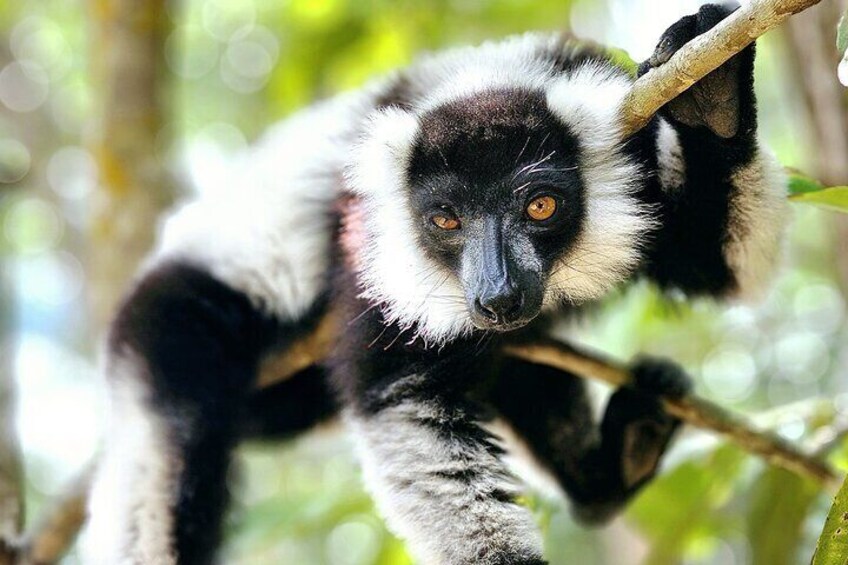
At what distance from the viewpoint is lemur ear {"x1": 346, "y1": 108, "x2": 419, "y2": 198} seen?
11.9 ft

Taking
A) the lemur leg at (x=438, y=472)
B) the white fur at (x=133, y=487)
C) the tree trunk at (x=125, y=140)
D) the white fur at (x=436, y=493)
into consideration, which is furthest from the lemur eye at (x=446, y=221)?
the tree trunk at (x=125, y=140)

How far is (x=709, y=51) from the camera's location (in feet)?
8.65

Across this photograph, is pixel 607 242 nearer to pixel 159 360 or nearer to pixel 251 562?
pixel 159 360

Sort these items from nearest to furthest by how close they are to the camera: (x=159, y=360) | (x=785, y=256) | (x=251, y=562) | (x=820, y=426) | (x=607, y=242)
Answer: (x=607, y=242), (x=785, y=256), (x=820, y=426), (x=159, y=360), (x=251, y=562)

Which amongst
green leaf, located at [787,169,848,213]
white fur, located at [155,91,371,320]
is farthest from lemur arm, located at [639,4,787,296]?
white fur, located at [155,91,371,320]

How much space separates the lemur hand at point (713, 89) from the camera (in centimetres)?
292

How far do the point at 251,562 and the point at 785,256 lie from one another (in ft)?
21.5

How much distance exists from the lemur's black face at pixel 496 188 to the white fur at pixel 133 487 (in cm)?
152

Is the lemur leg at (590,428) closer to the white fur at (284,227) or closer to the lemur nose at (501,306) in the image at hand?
the white fur at (284,227)

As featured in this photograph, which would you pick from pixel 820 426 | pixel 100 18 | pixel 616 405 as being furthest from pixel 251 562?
pixel 820 426

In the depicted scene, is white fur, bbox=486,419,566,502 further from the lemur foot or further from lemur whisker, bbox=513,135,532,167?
lemur whisker, bbox=513,135,532,167

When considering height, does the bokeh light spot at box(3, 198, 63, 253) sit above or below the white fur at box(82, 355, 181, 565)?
below

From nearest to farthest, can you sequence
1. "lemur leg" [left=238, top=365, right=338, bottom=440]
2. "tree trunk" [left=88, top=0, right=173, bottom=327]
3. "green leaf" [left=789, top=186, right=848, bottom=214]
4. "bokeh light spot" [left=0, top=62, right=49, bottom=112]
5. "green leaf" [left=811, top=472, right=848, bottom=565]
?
"green leaf" [left=811, top=472, right=848, bottom=565]
"green leaf" [left=789, top=186, right=848, bottom=214]
"lemur leg" [left=238, top=365, right=338, bottom=440]
"tree trunk" [left=88, top=0, right=173, bottom=327]
"bokeh light spot" [left=0, top=62, right=49, bottom=112]

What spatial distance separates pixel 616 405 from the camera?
4398 millimetres
